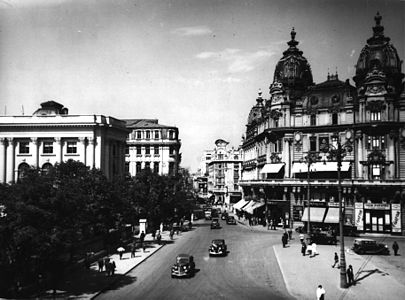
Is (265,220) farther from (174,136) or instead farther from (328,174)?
(174,136)

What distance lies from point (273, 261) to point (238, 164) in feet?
323

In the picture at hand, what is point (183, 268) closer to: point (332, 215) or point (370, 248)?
point (370, 248)

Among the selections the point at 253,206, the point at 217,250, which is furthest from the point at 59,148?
the point at 217,250

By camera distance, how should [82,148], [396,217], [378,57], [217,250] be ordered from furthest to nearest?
[82,148] < [378,57] < [396,217] < [217,250]

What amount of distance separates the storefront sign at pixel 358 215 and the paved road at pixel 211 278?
765 inches

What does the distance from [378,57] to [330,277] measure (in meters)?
44.0

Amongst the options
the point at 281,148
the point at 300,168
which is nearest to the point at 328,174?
the point at 300,168

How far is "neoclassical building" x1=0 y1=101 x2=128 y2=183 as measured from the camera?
67500mm

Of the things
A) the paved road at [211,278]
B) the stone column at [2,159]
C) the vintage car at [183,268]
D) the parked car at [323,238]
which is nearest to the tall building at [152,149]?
the stone column at [2,159]

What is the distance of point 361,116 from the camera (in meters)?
61.2

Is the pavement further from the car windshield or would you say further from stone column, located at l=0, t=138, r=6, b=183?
stone column, located at l=0, t=138, r=6, b=183

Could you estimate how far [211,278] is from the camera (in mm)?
30578

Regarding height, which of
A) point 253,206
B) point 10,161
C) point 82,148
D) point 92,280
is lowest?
point 92,280

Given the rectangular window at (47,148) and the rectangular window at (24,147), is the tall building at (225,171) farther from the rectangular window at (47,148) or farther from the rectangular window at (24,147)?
the rectangular window at (24,147)
